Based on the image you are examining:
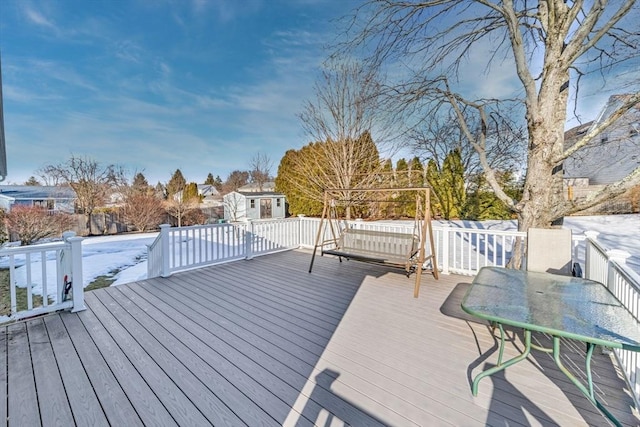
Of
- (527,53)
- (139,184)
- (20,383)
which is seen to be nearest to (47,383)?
(20,383)

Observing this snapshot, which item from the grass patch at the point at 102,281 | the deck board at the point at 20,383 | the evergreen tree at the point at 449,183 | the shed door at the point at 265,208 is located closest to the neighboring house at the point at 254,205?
the shed door at the point at 265,208

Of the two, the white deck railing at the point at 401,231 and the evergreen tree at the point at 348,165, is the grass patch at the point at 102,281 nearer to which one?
the white deck railing at the point at 401,231

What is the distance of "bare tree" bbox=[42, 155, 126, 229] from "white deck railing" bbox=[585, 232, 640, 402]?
19.6 metres

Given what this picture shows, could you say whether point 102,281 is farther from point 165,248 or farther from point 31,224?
point 31,224

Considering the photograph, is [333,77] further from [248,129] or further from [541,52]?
[248,129]

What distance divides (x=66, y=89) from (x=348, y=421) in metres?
15.4

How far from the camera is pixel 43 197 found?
18.7m

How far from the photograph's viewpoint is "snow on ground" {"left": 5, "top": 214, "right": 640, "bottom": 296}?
7.01 m

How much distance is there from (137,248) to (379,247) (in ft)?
32.9

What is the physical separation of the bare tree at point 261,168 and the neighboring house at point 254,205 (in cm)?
386

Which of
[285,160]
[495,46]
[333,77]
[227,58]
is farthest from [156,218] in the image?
[495,46]

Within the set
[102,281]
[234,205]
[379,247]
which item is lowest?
[102,281]

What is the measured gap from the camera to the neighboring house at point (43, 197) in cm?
1686

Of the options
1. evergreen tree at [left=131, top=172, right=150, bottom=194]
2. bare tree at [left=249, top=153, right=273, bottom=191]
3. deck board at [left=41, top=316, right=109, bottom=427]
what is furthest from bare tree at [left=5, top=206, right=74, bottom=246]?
bare tree at [left=249, top=153, right=273, bottom=191]
